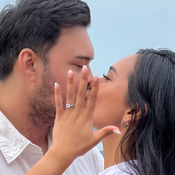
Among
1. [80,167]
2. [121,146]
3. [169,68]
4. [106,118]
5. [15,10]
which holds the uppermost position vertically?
[15,10]

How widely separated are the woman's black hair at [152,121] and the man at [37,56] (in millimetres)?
333

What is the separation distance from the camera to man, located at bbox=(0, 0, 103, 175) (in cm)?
144

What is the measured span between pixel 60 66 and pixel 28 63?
0.52 ft

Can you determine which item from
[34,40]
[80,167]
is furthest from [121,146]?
[34,40]

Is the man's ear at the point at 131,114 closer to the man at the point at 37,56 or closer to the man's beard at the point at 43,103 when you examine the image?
the man at the point at 37,56

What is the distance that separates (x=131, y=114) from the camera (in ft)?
3.92

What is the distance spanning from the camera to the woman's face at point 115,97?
1228 millimetres

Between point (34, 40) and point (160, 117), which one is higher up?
point (34, 40)

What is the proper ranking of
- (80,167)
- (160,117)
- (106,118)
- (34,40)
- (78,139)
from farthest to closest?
(80,167) → (34,40) → (106,118) → (160,117) → (78,139)

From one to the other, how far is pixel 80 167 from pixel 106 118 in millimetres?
460

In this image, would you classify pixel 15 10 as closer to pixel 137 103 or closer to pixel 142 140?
pixel 137 103

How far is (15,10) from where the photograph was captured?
1510 mm

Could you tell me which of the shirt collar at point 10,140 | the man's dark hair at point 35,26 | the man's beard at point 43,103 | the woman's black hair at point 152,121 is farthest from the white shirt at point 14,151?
the woman's black hair at point 152,121

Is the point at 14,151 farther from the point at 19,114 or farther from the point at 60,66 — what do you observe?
the point at 60,66
